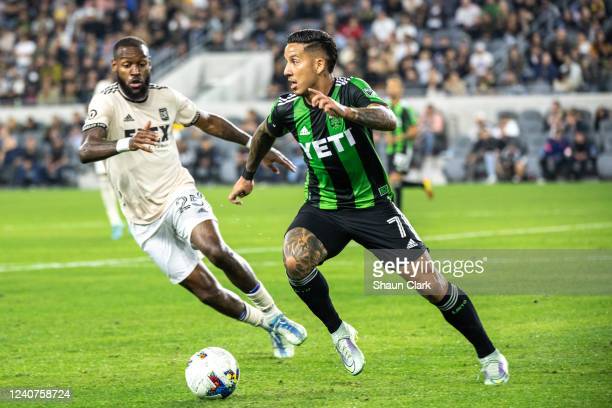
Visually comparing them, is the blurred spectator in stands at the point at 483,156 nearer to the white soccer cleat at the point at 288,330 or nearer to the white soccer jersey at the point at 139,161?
the white soccer jersey at the point at 139,161

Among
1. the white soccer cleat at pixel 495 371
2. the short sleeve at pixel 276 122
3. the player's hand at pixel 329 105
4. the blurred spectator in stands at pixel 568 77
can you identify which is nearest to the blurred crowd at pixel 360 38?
the blurred spectator in stands at pixel 568 77

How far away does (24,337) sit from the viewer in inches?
367

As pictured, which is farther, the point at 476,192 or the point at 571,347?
the point at 476,192

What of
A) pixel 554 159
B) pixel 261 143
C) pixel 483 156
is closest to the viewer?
pixel 261 143

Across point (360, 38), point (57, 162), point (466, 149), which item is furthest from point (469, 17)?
point (57, 162)

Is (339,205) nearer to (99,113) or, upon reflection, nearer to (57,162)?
(99,113)

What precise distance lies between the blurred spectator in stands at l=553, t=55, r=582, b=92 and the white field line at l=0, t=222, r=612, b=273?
1315cm

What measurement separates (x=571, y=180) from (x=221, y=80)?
12122 millimetres

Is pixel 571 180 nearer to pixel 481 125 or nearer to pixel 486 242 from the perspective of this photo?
pixel 481 125

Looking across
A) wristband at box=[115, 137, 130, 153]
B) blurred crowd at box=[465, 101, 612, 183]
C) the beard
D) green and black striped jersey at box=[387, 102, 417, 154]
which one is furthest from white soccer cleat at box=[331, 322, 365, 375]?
blurred crowd at box=[465, 101, 612, 183]

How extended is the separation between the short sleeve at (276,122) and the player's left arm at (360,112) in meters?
0.68

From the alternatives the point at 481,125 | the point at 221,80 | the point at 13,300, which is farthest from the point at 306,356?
the point at 221,80

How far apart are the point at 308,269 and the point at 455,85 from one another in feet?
82.2

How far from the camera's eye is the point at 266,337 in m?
9.23
